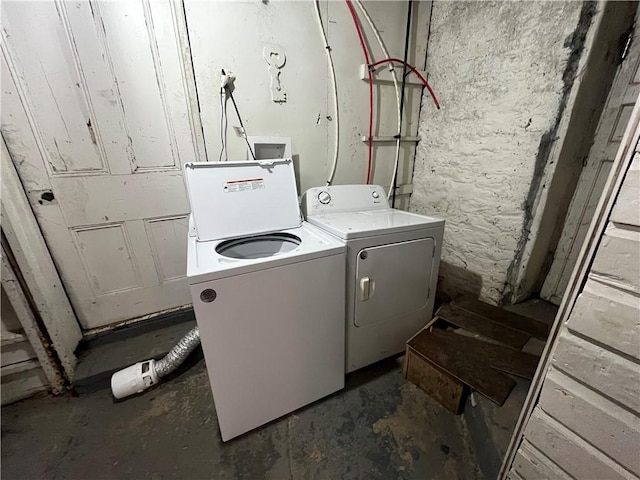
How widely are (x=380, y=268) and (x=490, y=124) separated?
1.32m

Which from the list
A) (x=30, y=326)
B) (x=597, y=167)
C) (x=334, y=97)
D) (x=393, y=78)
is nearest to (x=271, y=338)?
(x=30, y=326)

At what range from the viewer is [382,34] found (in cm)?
187

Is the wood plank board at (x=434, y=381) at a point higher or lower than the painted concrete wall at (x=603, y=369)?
lower

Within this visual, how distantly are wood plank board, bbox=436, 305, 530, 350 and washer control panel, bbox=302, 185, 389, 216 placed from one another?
86cm

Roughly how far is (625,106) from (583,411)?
1.83 meters

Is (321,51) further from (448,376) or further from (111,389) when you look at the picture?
(111,389)

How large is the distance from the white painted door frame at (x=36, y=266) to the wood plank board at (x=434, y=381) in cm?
→ 198

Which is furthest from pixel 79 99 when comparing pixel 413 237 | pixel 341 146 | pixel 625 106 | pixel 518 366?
pixel 625 106

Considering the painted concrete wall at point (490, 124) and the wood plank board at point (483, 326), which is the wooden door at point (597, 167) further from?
the wood plank board at point (483, 326)

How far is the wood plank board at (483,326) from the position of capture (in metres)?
1.45

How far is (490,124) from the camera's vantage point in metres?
1.75

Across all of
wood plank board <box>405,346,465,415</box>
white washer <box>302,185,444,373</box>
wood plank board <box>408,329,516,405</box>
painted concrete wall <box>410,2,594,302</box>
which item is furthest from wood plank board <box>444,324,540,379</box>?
painted concrete wall <box>410,2,594,302</box>

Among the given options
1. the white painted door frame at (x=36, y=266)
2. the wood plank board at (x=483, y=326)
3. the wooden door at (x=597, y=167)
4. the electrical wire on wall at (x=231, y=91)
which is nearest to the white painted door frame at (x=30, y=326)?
the white painted door frame at (x=36, y=266)

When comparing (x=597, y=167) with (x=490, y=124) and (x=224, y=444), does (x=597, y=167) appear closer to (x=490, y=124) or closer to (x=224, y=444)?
(x=490, y=124)
